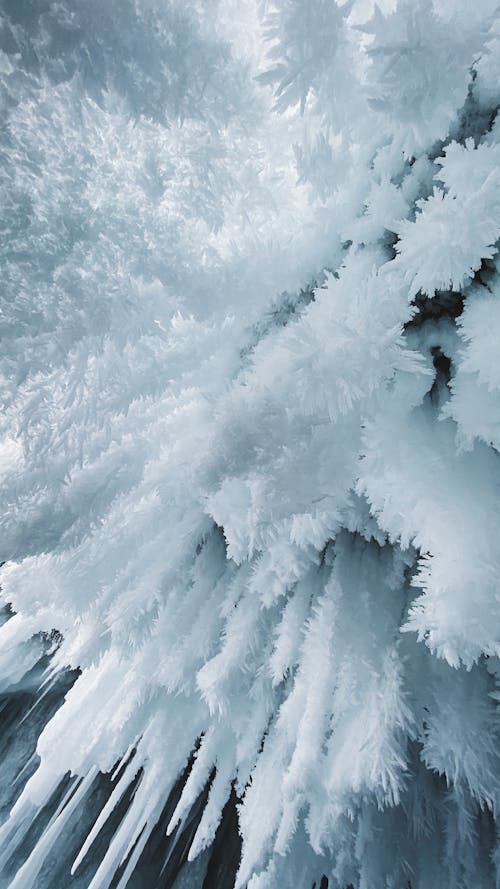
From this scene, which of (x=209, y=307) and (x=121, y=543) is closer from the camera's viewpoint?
(x=209, y=307)

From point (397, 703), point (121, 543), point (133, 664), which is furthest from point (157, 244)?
point (133, 664)

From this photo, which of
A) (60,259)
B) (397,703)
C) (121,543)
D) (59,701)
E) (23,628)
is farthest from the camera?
(59,701)

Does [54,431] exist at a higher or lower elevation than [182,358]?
lower

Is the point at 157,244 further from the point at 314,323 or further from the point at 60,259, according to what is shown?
the point at 314,323

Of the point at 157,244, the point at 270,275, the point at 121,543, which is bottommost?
the point at 121,543

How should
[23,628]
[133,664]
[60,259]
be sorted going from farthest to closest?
[23,628], [133,664], [60,259]

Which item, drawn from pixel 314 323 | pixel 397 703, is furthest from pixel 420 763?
pixel 314 323
